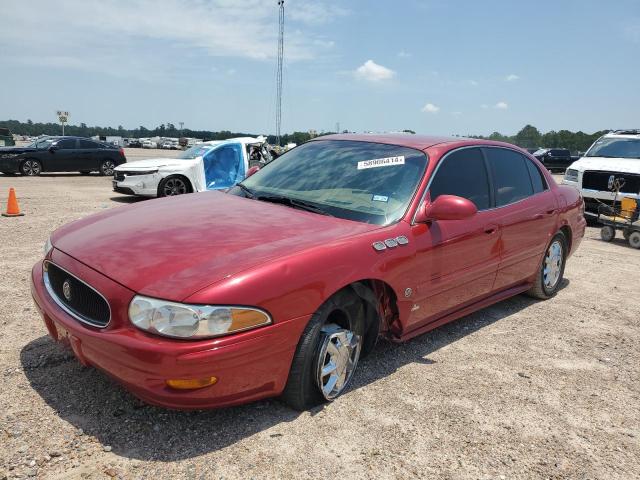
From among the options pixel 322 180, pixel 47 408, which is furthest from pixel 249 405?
pixel 322 180

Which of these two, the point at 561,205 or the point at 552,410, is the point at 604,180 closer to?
the point at 561,205

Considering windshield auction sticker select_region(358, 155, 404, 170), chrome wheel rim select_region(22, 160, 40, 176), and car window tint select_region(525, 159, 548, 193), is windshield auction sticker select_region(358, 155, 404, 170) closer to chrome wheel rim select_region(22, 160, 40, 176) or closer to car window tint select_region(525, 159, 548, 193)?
car window tint select_region(525, 159, 548, 193)

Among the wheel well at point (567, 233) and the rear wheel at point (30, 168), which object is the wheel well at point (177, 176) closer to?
the rear wheel at point (30, 168)

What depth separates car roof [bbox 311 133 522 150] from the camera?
12.8 ft

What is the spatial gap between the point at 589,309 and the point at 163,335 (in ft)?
14.5

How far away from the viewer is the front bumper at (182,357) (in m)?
2.26

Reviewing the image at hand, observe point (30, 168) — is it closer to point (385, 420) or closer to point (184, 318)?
point (184, 318)

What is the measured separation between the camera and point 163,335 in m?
2.28

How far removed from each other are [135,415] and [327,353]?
1088 mm

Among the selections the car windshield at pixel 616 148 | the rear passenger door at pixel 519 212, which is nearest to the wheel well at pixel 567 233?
the rear passenger door at pixel 519 212

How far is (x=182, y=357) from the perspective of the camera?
7.34 feet

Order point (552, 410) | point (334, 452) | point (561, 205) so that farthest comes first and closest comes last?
point (561, 205), point (552, 410), point (334, 452)

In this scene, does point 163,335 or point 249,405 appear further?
point 249,405

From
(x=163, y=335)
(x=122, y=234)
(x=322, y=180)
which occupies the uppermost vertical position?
(x=322, y=180)
